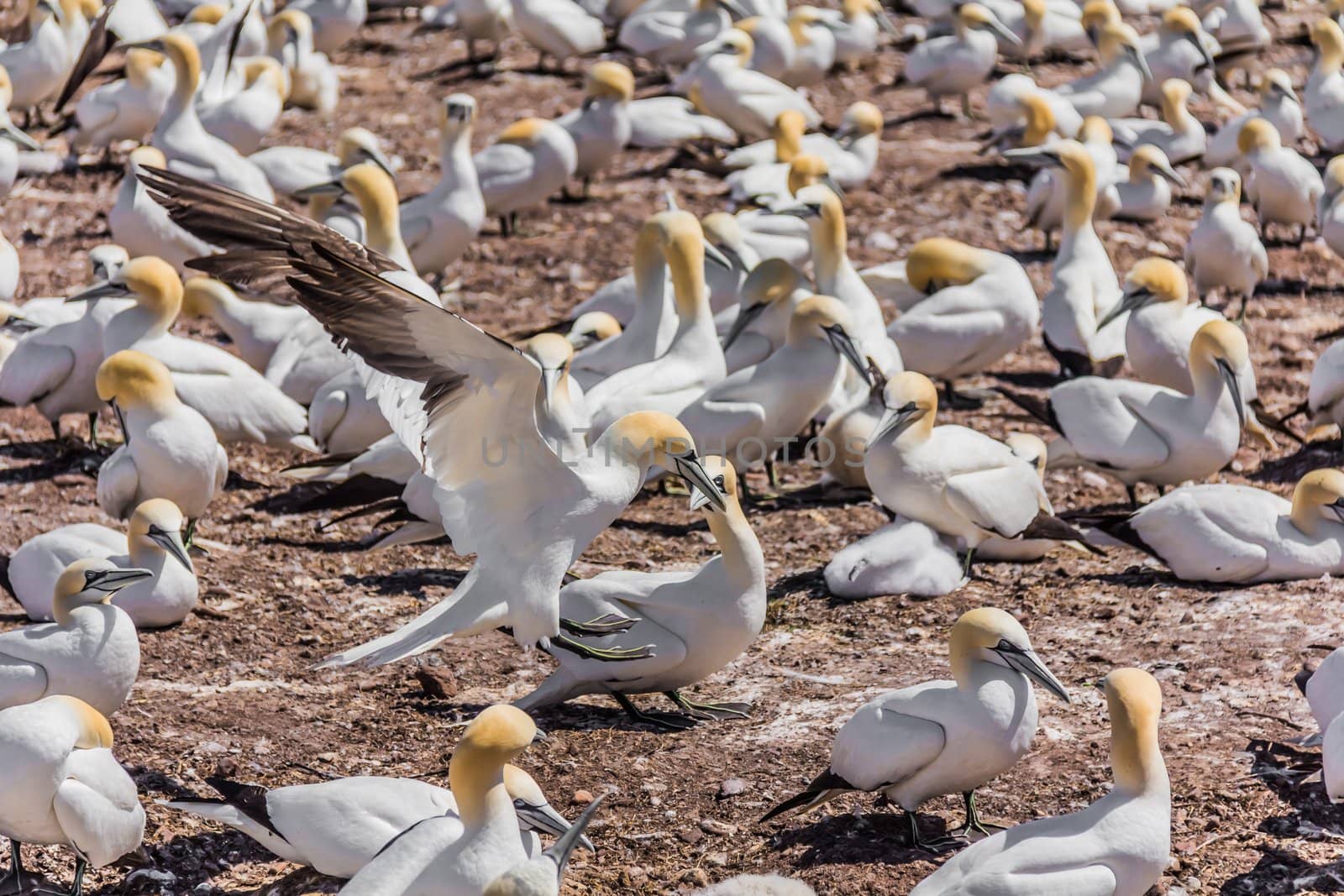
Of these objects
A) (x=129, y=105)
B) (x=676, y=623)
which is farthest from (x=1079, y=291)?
(x=129, y=105)

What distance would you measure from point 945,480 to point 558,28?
8.45m

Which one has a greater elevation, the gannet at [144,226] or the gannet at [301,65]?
the gannet at [144,226]

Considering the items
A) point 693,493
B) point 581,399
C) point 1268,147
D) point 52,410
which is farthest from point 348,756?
point 1268,147

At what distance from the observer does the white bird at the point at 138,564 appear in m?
6.26

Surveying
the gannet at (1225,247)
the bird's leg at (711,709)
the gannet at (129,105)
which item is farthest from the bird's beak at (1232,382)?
the gannet at (129,105)

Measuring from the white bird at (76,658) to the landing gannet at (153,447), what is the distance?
1.59 m

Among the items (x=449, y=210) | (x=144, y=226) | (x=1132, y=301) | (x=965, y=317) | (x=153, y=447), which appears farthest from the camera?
(x=449, y=210)

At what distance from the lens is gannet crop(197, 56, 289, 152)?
1203cm

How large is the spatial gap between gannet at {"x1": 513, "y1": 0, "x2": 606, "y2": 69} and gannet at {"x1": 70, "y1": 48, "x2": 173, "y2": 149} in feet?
10.4

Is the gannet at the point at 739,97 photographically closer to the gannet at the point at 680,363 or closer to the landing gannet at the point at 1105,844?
the gannet at the point at 680,363

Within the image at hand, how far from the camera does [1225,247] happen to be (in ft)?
32.2

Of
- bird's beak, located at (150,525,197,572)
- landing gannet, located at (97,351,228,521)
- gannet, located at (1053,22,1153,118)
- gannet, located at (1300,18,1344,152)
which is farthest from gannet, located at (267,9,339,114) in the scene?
bird's beak, located at (150,525,197,572)

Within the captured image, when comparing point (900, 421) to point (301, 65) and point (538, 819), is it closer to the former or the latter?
point (538, 819)

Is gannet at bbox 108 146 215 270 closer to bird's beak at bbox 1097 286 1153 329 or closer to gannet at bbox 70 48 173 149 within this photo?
gannet at bbox 70 48 173 149
